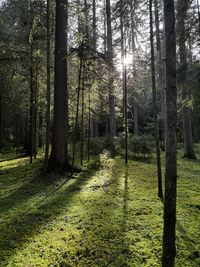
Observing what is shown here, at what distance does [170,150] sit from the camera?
347cm

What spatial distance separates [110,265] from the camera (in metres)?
3.49

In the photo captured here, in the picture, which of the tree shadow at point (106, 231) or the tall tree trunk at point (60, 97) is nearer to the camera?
the tree shadow at point (106, 231)

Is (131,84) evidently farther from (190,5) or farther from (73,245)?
(73,245)

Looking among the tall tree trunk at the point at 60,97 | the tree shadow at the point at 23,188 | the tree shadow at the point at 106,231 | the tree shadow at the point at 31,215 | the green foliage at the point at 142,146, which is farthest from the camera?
the green foliage at the point at 142,146

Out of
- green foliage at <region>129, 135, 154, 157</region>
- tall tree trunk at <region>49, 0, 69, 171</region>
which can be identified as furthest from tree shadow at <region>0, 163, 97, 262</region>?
green foliage at <region>129, 135, 154, 157</region>

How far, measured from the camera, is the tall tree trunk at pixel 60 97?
8.75 meters

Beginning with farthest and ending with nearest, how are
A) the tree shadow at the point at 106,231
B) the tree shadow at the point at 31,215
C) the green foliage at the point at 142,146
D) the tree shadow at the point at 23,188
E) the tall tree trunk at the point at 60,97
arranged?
the green foliage at the point at 142,146, the tall tree trunk at the point at 60,97, the tree shadow at the point at 23,188, the tree shadow at the point at 31,215, the tree shadow at the point at 106,231

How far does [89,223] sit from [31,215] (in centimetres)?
111

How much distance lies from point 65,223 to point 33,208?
103 cm

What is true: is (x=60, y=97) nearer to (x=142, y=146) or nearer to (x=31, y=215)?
(x=31, y=215)

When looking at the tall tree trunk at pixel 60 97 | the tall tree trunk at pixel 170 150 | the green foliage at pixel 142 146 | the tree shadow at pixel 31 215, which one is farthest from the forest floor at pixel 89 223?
the green foliage at pixel 142 146

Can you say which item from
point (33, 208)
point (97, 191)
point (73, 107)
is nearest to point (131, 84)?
point (73, 107)

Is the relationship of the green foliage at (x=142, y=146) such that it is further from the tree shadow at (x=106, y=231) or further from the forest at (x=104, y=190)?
the tree shadow at (x=106, y=231)

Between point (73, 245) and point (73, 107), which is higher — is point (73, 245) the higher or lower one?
the lower one
